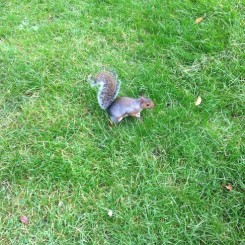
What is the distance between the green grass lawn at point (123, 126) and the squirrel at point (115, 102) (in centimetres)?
12

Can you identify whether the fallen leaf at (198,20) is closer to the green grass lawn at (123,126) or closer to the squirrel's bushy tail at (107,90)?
the green grass lawn at (123,126)

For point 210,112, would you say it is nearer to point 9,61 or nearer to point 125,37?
point 125,37

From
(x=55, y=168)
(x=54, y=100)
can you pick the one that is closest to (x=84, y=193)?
(x=55, y=168)

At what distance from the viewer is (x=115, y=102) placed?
274 cm

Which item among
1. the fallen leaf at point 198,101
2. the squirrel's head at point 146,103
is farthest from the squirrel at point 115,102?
the fallen leaf at point 198,101

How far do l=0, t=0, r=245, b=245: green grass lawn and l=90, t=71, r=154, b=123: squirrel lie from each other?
12cm

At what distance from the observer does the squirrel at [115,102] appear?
8.85ft

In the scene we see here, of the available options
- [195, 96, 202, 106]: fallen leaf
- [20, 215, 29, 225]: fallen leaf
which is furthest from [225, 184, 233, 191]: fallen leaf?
[20, 215, 29, 225]: fallen leaf

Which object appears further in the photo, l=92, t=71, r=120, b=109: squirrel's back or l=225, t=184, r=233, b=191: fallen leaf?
l=92, t=71, r=120, b=109: squirrel's back

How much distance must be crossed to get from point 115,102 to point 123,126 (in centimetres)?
21

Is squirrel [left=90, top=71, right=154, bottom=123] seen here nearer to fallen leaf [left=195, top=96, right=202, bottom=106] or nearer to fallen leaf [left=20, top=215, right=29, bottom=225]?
fallen leaf [left=195, top=96, right=202, bottom=106]

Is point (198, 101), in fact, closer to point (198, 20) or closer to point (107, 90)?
point (107, 90)

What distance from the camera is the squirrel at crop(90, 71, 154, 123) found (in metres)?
2.70

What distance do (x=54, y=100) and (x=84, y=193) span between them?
2.98 ft
